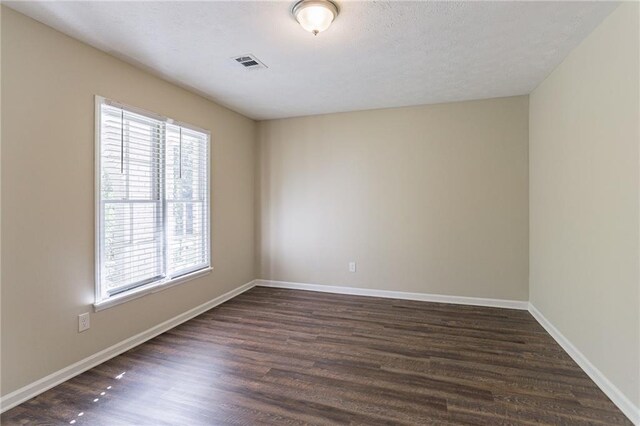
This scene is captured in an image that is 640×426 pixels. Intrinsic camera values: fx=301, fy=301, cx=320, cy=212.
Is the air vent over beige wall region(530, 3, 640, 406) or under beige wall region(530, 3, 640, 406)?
over

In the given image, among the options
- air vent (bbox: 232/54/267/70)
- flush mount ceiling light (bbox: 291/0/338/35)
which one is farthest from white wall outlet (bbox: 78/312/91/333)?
flush mount ceiling light (bbox: 291/0/338/35)

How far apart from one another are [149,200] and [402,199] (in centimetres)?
295

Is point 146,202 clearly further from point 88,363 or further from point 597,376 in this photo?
point 597,376

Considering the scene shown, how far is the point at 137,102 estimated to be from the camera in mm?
2758

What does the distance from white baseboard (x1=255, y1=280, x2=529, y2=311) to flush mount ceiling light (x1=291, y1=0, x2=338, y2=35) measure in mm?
3253

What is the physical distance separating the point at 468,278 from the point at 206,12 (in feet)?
12.5

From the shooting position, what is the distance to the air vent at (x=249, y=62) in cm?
259

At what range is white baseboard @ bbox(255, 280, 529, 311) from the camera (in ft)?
11.9

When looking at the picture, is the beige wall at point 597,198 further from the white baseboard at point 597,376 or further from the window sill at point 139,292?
the window sill at point 139,292

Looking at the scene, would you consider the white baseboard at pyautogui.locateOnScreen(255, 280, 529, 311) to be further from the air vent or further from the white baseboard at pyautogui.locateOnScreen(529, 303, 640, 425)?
the air vent

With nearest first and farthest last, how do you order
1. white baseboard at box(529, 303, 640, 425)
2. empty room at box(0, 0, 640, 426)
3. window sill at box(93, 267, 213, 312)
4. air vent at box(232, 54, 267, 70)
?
Result: white baseboard at box(529, 303, 640, 425), empty room at box(0, 0, 640, 426), window sill at box(93, 267, 213, 312), air vent at box(232, 54, 267, 70)

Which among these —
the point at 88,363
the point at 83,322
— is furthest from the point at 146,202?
the point at 88,363

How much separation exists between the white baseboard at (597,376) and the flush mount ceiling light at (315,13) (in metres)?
2.99

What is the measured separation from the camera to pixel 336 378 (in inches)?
87.2
